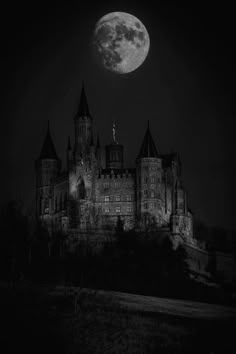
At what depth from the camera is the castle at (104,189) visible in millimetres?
94812

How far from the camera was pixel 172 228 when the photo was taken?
3435 inches

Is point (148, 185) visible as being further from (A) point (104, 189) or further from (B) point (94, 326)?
(B) point (94, 326)

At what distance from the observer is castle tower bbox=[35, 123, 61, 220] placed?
100000 mm

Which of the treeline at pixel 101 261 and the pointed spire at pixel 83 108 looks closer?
the treeline at pixel 101 261

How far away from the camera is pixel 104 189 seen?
9825 centimetres

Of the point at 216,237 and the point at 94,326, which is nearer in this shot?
the point at 94,326

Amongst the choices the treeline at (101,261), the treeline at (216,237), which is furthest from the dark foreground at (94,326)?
the treeline at (216,237)

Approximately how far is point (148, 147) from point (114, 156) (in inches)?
343

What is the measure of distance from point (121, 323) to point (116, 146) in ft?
217

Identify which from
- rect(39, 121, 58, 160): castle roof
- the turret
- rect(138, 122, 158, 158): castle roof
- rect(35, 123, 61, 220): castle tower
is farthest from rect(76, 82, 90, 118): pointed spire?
rect(138, 122, 158, 158): castle roof

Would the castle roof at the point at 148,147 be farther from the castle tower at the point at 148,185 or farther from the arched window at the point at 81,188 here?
the arched window at the point at 81,188

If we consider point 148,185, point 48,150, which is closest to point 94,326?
point 148,185

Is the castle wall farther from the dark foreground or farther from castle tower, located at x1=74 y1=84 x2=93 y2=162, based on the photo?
the dark foreground

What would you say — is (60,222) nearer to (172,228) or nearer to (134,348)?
(172,228)
